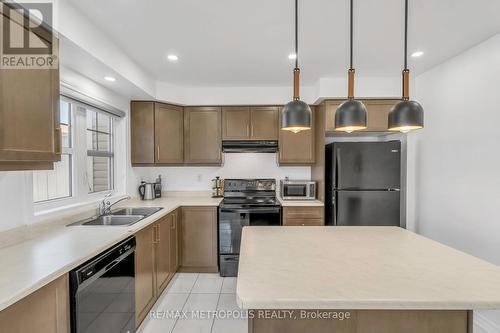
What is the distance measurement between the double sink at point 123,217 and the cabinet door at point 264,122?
1651mm

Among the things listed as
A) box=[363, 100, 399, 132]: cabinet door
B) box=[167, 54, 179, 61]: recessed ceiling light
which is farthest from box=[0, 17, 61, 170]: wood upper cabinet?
box=[363, 100, 399, 132]: cabinet door

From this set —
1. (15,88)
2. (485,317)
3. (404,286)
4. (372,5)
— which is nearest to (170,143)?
(15,88)

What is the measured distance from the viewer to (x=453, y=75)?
2512 millimetres

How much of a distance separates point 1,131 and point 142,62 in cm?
172

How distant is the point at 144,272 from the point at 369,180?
2603mm

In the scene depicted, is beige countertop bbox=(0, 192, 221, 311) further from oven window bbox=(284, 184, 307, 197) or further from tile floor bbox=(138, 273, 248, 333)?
oven window bbox=(284, 184, 307, 197)

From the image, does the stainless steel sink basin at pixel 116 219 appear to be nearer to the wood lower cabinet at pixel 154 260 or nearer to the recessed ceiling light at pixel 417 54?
the wood lower cabinet at pixel 154 260

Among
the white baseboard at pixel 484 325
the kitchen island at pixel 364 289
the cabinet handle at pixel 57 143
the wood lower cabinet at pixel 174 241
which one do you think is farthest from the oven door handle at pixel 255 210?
the white baseboard at pixel 484 325

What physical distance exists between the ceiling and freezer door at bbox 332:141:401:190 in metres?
0.89

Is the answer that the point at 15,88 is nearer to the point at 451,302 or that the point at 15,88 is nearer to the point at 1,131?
the point at 1,131

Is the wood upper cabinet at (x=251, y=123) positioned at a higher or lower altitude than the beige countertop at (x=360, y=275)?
higher

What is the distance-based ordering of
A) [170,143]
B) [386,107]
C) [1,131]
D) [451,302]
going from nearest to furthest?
[451,302] → [1,131] → [386,107] → [170,143]

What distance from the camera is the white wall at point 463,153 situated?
6.92ft

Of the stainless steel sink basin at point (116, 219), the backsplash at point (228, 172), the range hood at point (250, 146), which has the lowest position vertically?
the stainless steel sink basin at point (116, 219)
